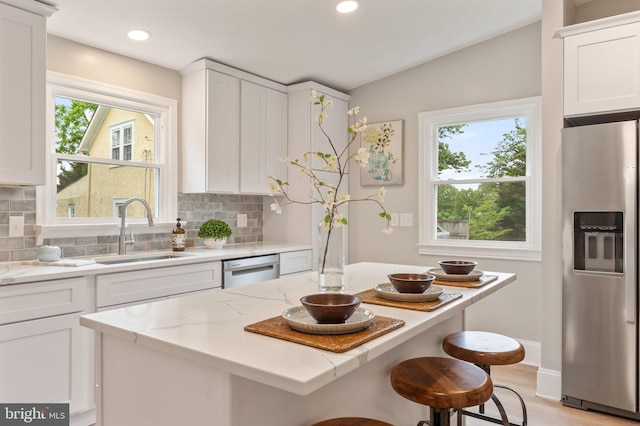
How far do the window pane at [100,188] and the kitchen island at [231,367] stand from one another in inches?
75.8

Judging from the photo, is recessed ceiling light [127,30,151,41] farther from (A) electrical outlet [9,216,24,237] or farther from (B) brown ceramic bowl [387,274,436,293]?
(B) brown ceramic bowl [387,274,436,293]

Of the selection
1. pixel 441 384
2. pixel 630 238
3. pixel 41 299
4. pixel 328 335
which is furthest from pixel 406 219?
pixel 328 335

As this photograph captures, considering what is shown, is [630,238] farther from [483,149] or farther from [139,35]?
[139,35]

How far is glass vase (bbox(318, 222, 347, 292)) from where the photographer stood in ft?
5.49

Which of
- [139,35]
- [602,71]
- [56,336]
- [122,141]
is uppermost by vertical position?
[139,35]

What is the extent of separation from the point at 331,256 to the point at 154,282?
5.20ft

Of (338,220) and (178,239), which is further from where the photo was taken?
(178,239)

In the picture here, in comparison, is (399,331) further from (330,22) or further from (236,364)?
(330,22)

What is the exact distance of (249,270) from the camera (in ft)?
11.6

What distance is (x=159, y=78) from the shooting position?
3.62 m

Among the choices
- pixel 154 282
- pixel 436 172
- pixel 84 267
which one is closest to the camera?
pixel 84 267

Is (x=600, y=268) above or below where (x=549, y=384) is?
above

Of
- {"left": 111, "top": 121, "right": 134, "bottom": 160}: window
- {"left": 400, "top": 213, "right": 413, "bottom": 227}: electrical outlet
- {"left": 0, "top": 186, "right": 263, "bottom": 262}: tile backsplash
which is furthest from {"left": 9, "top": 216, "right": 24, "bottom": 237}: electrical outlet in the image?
{"left": 400, "top": 213, "right": 413, "bottom": 227}: electrical outlet

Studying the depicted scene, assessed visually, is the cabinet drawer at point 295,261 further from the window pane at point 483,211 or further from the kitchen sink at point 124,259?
the window pane at point 483,211
